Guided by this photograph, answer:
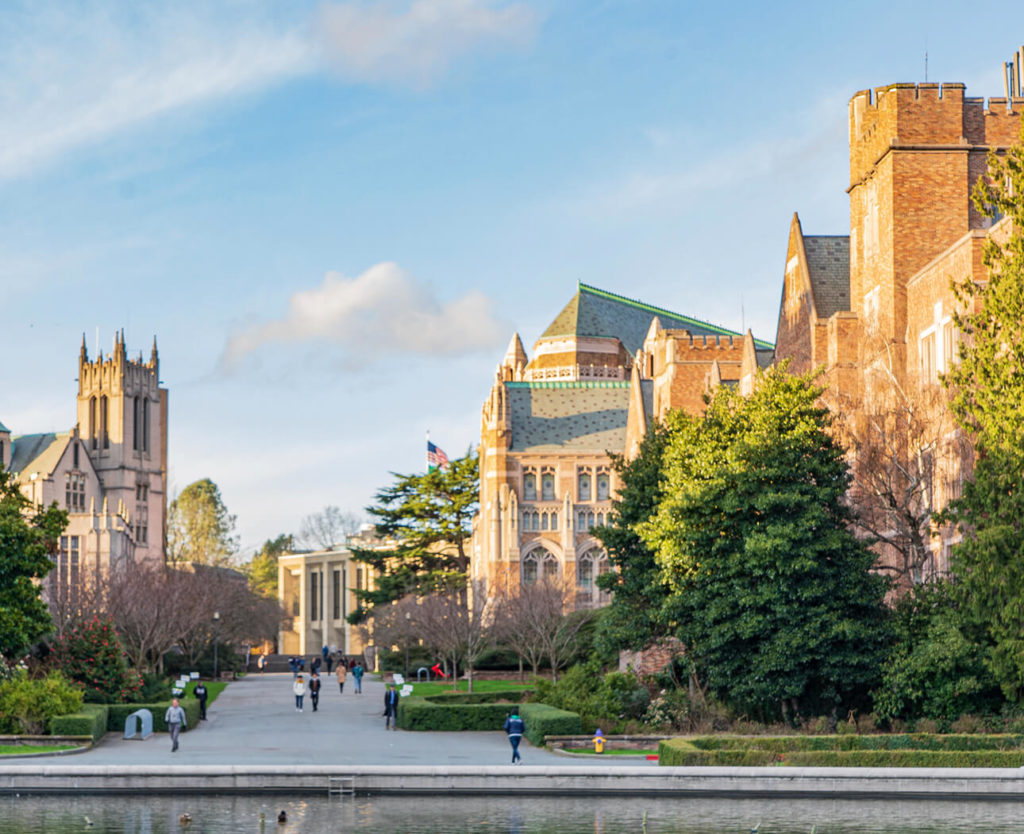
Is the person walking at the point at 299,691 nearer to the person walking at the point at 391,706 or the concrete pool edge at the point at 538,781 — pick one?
the person walking at the point at 391,706

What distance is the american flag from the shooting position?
106438mm

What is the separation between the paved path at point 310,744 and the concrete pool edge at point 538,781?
9.92 feet

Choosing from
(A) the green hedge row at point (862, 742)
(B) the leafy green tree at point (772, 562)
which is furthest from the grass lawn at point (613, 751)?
(B) the leafy green tree at point (772, 562)

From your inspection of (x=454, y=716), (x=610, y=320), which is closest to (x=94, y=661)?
(x=454, y=716)

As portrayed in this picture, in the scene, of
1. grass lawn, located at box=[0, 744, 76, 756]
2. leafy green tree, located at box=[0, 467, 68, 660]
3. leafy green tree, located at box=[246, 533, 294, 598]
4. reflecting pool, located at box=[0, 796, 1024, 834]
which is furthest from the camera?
leafy green tree, located at box=[246, 533, 294, 598]

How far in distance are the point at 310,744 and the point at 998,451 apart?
19896 millimetres

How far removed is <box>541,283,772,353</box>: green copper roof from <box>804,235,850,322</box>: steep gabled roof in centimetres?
7929

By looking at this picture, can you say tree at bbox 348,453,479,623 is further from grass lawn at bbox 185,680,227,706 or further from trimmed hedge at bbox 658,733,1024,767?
trimmed hedge at bbox 658,733,1024,767

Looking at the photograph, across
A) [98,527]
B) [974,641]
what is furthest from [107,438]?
[974,641]

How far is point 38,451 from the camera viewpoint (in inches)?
4744

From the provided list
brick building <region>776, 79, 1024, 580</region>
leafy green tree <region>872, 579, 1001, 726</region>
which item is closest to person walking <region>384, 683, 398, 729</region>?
brick building <region>776, 79, 1024, 580</region>

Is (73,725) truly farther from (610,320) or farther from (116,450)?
(610,320)

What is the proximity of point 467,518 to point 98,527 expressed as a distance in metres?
28.6

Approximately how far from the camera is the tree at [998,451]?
102ft
